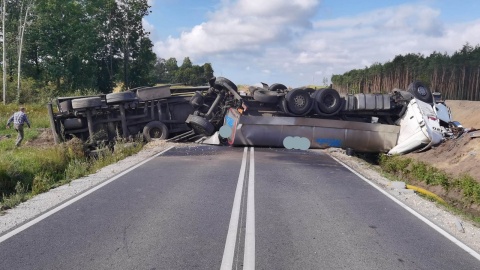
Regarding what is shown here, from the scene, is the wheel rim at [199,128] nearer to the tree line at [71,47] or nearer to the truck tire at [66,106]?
the truck tire at [66,106]

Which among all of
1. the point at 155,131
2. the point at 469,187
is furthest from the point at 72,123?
the point at 469,187

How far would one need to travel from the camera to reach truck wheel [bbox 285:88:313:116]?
637 inches

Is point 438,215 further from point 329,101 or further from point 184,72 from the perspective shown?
point 184,72

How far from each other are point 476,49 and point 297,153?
32.6 meters

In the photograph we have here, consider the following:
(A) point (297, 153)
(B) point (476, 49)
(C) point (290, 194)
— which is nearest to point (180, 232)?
(C) point (290, 194)

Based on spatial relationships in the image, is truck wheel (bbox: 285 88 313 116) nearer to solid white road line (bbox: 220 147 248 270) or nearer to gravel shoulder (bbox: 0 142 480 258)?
gravel shoulder (bbox: 0 142 480 258)

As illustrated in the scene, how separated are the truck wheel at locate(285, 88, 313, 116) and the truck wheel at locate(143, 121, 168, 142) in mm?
5131

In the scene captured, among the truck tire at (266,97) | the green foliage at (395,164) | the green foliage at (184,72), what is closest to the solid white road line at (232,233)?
the green foliage at (395,164)

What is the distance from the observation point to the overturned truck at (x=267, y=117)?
1568 cm

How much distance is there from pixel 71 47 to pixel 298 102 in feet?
117

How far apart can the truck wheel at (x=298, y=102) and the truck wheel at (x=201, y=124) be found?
10.4 feet

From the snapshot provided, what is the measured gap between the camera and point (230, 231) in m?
5.80

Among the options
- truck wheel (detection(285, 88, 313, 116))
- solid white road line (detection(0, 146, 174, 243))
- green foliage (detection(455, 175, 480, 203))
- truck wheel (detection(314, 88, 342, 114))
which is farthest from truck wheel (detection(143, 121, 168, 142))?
green foliage (detection(455, 175, 480, 203))

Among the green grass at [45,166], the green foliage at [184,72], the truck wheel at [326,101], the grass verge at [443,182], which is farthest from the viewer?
the green foliage at [184,72]
